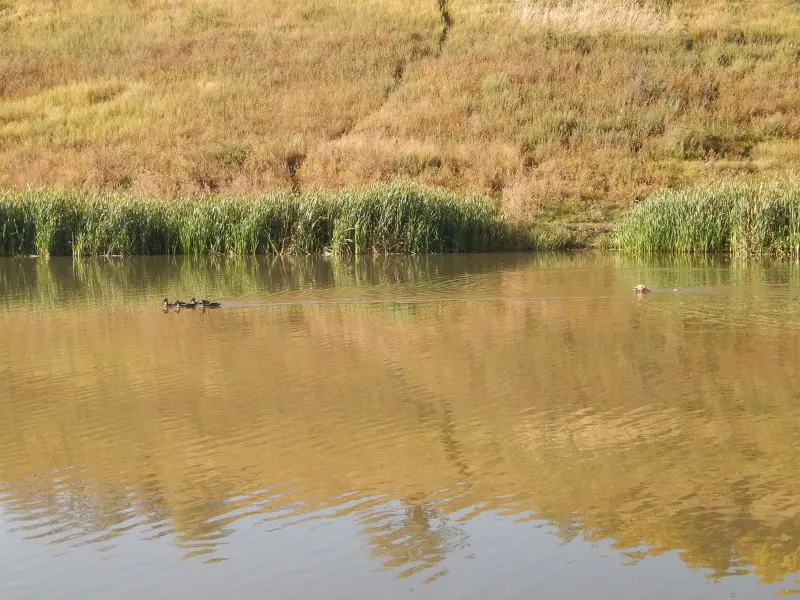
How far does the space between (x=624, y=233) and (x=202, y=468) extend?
16838 millimetres

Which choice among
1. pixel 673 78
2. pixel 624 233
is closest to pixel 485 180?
pixel 624 233

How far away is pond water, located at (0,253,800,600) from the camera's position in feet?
16.8

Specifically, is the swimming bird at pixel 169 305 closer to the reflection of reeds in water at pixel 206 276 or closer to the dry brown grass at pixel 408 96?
the reflection of reeds in water at pixel 206 276

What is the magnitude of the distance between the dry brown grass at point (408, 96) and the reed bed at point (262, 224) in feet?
7.77

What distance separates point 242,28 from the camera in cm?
4075

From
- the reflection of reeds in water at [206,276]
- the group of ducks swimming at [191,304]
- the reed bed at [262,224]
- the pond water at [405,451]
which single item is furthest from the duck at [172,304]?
the reed bed at [262,224]

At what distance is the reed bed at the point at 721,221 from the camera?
2050cm

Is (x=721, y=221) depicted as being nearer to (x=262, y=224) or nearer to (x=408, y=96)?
(x=262, y=224)

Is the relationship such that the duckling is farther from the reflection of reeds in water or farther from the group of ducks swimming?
the reflection of reeds in water

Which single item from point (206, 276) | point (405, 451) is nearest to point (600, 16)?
point (206, 276)

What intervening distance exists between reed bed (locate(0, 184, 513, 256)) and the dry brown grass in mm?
2369

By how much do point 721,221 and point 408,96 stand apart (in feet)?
47.5

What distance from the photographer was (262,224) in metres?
23.4

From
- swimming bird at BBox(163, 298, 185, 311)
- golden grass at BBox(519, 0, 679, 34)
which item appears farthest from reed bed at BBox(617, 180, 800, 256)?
golden grass at BBox(519, 0, 679, 34)
